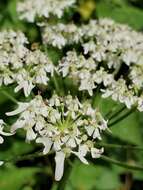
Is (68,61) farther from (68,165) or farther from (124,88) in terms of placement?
(68,165)

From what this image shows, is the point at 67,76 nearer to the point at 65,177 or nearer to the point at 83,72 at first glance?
the point at 83,72

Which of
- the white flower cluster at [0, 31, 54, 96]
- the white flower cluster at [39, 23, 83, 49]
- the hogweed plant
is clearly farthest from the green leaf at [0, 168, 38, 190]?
the white flower cluster at [39, 23, 83, 49]

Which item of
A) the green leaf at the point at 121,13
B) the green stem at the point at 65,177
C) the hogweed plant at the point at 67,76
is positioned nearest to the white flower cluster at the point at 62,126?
the hogweed plant at the point at 67,76

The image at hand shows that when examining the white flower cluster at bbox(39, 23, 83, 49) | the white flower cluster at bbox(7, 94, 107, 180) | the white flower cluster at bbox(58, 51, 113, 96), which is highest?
the white flower cluster at bbox(39, 23, 83, 49)

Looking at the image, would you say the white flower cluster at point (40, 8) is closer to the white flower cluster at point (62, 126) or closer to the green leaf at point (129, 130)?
the green leaf at point (129, 130)

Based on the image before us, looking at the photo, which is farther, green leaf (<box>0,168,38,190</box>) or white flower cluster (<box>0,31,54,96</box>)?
green leaf (<box>0,168,38,190</box>)

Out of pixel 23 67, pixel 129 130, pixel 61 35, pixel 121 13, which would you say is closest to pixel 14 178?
pixel 23 67

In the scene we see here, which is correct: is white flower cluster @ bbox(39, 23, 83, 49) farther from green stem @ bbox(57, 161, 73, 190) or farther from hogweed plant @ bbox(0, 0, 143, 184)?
green stem @ bbox(57, 161, 73, 190)
